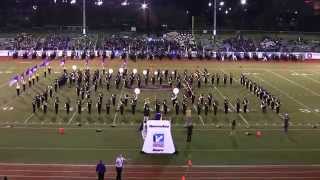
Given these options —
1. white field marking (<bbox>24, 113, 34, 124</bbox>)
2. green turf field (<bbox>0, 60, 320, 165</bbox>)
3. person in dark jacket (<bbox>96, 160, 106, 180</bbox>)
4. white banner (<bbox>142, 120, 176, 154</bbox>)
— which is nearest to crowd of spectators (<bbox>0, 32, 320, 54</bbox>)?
green turf field (<bbox>0, 60, 320, 165</bbox>)

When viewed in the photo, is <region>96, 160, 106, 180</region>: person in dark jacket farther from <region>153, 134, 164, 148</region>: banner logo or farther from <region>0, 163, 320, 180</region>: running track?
<region>153, 134, 164, 148</region>: banner logo

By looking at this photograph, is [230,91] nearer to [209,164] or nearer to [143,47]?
[209,164]

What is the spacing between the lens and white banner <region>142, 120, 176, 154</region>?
1928 centimetres

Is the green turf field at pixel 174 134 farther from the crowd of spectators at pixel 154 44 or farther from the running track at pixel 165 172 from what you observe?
the crowd of spectators at pixel 154 44

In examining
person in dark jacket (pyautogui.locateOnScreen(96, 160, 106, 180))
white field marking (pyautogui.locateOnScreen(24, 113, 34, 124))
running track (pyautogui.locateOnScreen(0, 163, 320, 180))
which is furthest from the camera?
white field marking (pyautogui.locateOnScreen(24, 113, 34, 124))

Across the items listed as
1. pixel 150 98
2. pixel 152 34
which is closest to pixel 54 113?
pixel 150 98

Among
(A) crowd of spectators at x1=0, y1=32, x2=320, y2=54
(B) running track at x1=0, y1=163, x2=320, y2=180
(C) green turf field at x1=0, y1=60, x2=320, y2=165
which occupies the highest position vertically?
(A) crowd of spectators at x1=0, y1=32, x2=320, y2=54

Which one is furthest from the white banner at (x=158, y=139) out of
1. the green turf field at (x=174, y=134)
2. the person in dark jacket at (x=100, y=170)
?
the person in dark jacket at (x=100, y=170)

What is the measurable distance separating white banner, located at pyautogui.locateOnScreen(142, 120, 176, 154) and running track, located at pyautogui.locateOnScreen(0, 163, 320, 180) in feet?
5.15

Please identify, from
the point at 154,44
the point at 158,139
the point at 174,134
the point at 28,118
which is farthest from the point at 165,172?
the point at 154,44

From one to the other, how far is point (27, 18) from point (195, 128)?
5791 cm

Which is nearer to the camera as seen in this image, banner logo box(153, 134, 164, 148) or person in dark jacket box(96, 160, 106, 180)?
person in dark jacket box(96, 160, 106, 180)

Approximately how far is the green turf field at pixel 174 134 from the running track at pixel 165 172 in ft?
2.22

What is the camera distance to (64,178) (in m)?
16.8
